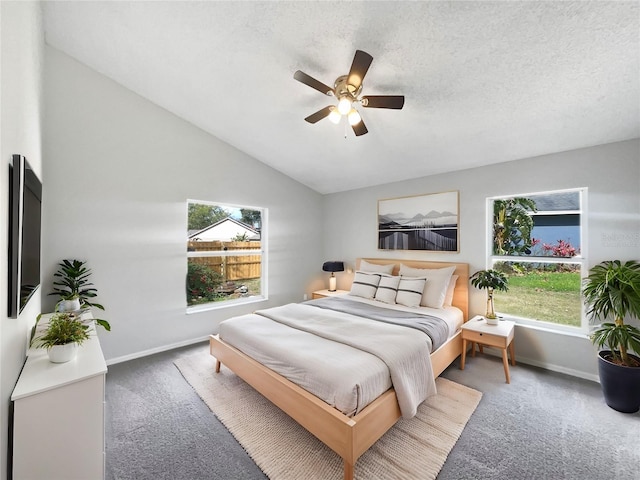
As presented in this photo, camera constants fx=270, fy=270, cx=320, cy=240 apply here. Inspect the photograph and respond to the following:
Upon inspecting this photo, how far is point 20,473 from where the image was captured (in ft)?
4.10

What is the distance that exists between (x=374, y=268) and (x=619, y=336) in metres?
2.63

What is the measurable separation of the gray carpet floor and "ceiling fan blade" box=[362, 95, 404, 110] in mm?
2550

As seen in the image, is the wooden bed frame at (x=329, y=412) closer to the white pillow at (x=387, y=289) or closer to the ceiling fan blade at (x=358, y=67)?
the white pillow at (x=387, y=289)

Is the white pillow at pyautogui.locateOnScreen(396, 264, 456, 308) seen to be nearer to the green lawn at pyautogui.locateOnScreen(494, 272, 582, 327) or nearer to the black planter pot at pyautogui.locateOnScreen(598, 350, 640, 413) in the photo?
the green lawn at pyautogui.locateOnScreen(494, 272, 582, 327)

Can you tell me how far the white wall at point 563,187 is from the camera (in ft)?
8.60

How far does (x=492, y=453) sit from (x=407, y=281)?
196 centimetres

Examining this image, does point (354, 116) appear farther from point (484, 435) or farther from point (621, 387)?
point (621, 387)

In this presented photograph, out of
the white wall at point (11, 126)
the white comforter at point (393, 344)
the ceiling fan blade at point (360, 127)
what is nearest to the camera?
the white wall at point (11, 126)

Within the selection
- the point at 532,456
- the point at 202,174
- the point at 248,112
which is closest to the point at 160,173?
the point at 202,174

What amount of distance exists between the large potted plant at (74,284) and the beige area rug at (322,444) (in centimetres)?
143

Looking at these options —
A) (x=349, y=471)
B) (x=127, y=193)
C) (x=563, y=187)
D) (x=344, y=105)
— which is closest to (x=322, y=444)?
(x=349, y=471)

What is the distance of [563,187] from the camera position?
2.96 metres

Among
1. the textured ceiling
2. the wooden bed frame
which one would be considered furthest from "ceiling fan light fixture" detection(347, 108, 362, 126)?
the wooden bed frame

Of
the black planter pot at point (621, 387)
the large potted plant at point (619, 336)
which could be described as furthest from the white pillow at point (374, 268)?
the black planter pot at point (621, 387)
